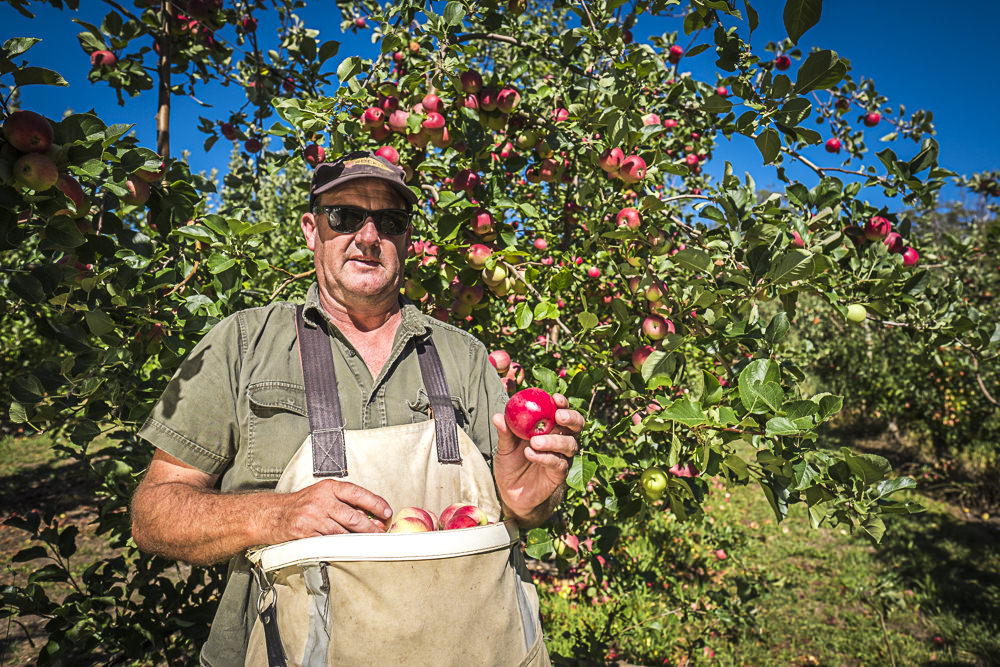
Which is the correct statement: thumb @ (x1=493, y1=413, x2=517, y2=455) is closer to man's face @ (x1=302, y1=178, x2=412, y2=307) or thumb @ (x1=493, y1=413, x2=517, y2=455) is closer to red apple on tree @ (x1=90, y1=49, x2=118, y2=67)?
man's face @ (x1=302, y1=178, x2=412, y2=307)

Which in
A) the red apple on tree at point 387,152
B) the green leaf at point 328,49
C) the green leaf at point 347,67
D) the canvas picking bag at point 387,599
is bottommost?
the canvas picking bag at point 387,599

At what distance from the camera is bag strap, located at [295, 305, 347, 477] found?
1.37 m

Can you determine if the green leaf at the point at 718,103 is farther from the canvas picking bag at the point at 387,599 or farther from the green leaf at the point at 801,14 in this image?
the canvas picking bag at the point at 387,599

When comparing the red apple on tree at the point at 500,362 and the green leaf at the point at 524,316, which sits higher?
the green leaf at the point at 524,316

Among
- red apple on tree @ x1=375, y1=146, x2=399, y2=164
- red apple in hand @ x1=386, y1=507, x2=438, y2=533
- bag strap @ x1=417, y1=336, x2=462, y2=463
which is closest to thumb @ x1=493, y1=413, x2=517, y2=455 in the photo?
bag strap @ x1=417, y1=336, x2=462, y2=463

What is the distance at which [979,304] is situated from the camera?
448cm

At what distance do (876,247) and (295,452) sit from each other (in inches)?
74.3

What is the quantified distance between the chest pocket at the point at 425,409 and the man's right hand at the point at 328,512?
0.49 metres

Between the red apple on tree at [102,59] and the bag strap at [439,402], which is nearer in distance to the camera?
the bag strap at [439,402]

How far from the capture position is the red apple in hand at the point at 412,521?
49.5 inches

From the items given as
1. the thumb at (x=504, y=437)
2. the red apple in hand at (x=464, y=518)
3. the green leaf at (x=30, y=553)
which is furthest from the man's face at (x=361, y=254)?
the green leaf at (x=30, y=553)

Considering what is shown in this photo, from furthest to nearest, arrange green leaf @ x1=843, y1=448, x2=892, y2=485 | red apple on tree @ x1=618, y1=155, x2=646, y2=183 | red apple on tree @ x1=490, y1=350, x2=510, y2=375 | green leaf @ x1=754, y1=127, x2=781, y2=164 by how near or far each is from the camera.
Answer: red apple on tree @ x1=490, y1=350, x2=510, y2=375 → red apple on tree @ x1=618, y1=155, x2=646, y2=183 → green leaf @ x1=754, y1=127, x2=781, y2=164 → green leaf @ x1=843, y1=448, x2=892, y2=485

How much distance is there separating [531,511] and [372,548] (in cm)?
59

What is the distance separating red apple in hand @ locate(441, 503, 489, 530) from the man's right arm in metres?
0.23
